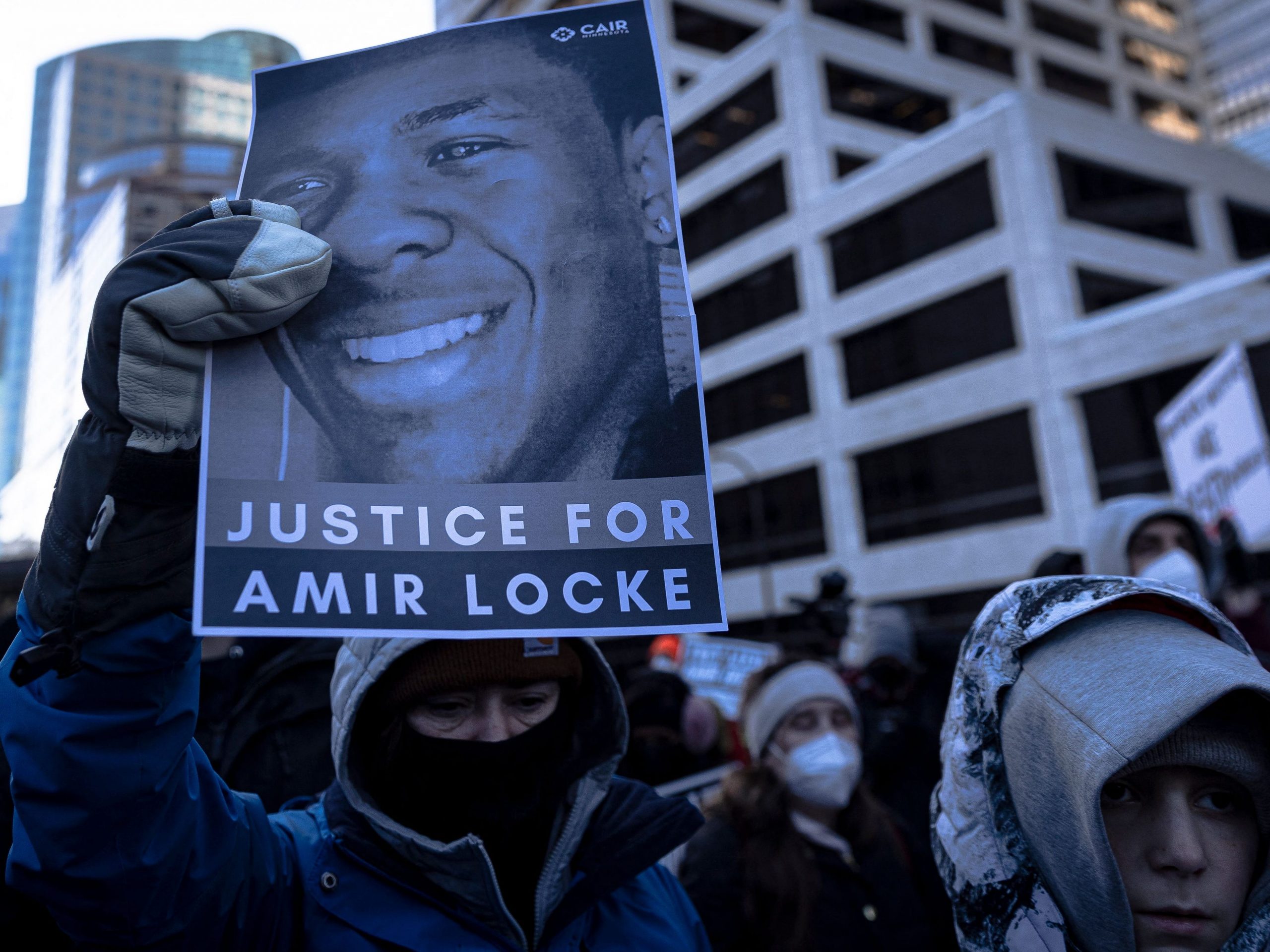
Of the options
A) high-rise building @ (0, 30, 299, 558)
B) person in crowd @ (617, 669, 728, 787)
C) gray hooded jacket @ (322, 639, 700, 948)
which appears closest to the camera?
gray hooded jacket @ (322, 639, 700, 948)

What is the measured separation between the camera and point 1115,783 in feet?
5.13

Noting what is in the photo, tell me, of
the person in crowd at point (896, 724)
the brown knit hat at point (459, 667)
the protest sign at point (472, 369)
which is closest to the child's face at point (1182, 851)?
the protest sign at point (472, 369)

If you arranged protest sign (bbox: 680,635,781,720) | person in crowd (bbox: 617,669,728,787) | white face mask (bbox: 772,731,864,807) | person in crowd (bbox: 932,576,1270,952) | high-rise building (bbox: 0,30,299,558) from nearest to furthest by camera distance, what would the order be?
person in crowd (bbox: 932,576,1270,952) < white face mask (bbox: 772,731,864,807) < person in crowd (bbox: 617,669,728,787) < protest sign (bbox: 680,635,781,720) < high-rise building (bbox: 0,30,299,558)

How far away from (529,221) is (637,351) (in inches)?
10.5

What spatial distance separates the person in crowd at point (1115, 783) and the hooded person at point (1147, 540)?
225 centimetres

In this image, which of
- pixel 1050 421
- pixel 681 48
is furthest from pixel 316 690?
pixel 681 48

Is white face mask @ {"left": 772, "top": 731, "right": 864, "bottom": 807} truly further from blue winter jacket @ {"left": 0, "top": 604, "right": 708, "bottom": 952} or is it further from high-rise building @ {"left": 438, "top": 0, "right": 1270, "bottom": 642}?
high-rise building @ {"left": 438, "top": 0, "right": 1270, "bottom": 642}

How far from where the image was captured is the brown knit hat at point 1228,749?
1.52 metres

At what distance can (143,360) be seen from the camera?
1238mm

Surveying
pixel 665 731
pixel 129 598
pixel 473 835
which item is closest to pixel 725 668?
pixel 665 731

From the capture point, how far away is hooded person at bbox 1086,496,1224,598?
377cm

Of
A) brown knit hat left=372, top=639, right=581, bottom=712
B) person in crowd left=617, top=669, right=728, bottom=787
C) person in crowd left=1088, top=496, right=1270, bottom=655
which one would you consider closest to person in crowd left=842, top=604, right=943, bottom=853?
person in crowd left=617, top=669, right=728, bottom=787

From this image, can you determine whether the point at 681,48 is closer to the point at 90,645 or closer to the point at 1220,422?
the point at 1220,422

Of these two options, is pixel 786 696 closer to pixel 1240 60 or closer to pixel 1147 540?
→ pixel 1147 540
